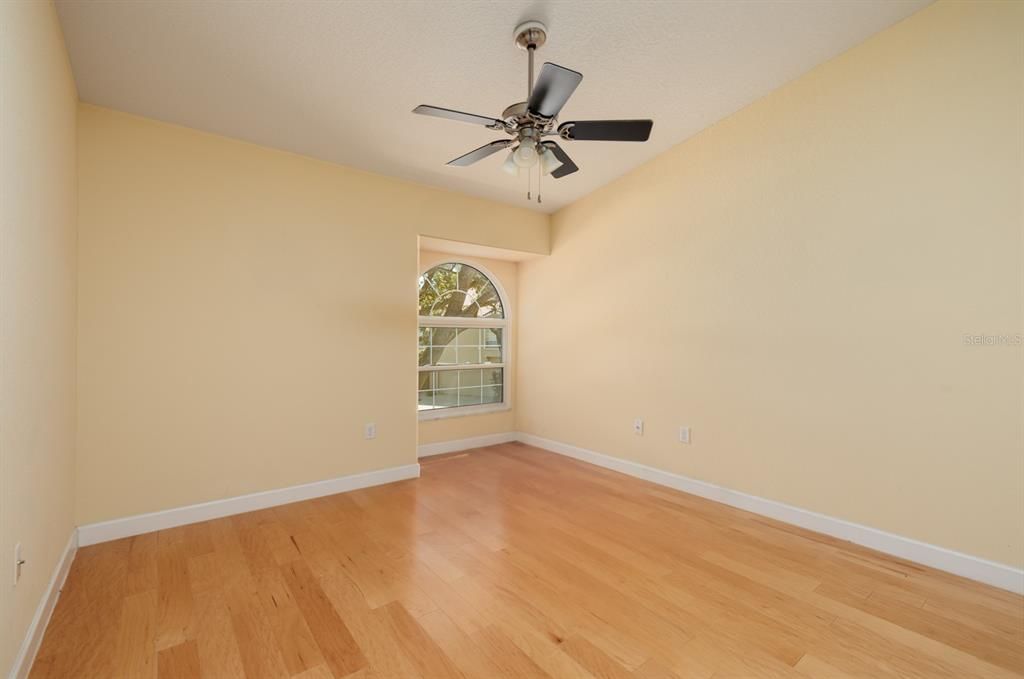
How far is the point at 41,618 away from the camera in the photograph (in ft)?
5.64

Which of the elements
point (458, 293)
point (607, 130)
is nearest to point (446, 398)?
point (458, 293)

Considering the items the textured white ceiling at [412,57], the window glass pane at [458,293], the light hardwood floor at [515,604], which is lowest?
the light hardwood floor at [515,604]

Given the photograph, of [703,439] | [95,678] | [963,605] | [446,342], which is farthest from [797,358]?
[95,678]

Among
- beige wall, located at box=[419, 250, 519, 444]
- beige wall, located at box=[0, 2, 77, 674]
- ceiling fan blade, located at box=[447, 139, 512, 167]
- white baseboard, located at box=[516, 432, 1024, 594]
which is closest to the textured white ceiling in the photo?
beige wall, located at box=[0, 2, 77, 674]

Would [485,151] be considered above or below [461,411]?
above

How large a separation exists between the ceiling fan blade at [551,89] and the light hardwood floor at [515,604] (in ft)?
7.20

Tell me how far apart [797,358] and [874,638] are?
1578 millimetres

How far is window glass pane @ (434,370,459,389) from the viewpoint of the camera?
15.3ft

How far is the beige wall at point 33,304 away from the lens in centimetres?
134

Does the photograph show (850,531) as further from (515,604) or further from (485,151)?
(485,151)

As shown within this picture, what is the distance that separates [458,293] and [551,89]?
10.4 ft

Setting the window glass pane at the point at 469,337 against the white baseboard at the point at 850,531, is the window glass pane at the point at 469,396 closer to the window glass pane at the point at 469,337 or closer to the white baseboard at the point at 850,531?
the window glass pane at the point at 469,337

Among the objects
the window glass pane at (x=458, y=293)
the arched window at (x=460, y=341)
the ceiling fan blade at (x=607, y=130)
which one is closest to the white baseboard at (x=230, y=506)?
the arched window at (x=460, y=341)

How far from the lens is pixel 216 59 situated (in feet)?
7.29
